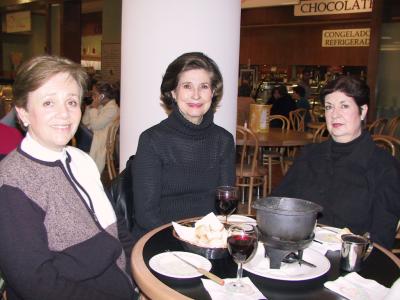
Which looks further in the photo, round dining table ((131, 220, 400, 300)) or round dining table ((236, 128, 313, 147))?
round dining table ((236, 128, 313, 147))

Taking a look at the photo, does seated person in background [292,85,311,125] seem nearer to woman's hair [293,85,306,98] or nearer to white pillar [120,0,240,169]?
woman's hair [293,85,306,98]

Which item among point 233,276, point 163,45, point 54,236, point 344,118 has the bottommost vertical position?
point 233,276

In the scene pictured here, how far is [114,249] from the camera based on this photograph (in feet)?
5.30

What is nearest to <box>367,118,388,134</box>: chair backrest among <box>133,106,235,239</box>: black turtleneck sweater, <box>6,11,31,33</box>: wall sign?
<box>133,106,235,239</box>: black turtleneck sweater

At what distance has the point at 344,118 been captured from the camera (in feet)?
7.77

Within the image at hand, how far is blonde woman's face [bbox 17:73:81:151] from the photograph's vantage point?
1.58 metres

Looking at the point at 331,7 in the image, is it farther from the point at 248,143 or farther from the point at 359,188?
the point at 359,188

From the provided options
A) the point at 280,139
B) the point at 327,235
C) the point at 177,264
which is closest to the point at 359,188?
the point at 327,235

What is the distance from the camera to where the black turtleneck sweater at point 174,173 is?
2293 mm

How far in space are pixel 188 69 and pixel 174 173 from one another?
0.56 m

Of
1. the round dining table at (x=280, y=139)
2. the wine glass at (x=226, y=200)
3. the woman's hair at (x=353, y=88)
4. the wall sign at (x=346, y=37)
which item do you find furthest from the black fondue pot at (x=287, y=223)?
the wall sign at (x=346, y=37)

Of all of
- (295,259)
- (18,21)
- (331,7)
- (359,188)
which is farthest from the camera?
(18,21)

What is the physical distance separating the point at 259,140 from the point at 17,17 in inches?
432

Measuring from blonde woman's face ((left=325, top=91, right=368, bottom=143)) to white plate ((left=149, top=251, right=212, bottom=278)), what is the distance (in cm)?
116
